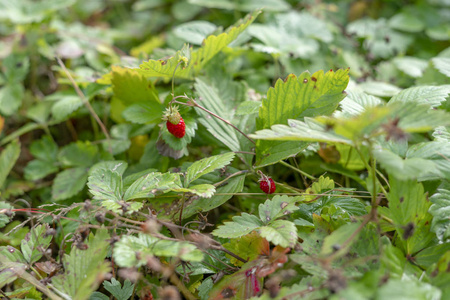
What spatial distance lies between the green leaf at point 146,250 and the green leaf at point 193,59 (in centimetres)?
67

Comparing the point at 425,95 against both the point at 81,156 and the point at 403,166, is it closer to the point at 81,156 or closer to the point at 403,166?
the point at 403,166

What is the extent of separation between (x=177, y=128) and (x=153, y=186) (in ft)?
0.86

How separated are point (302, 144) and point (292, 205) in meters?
0.25

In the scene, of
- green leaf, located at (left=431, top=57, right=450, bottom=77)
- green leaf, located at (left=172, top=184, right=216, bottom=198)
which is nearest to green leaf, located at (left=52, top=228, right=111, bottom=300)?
green leaf, located at (left=172, top=184, right=216, bottom=198)

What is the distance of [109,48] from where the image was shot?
2.51 metres

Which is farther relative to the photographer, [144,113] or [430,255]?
[144,113]

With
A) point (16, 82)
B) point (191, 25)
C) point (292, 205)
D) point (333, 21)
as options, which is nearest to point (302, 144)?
point (292, 205)

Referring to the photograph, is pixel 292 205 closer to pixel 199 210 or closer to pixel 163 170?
pixel 199 210

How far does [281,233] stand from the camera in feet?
3.49

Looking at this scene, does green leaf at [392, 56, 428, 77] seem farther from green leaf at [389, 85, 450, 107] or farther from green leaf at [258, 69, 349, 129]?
green leaf at [258, 69, 349, 129]

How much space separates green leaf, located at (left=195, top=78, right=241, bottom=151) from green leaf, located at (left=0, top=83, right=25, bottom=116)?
4.02 ft

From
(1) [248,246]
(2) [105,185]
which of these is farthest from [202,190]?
(2) [105,185]

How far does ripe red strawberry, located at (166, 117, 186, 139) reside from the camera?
1.35m

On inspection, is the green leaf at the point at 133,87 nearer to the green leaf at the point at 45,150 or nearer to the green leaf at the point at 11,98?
the green leaf at the point at 45,150
